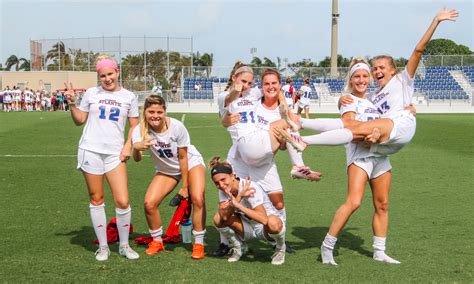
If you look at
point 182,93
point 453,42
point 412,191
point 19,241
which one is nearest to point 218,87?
point 182,93

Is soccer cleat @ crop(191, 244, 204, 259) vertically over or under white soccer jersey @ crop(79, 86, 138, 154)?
under

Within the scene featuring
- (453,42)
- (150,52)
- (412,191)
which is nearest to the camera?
(412,191)

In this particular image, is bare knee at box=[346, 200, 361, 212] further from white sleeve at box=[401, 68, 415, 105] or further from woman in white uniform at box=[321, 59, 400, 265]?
white sleeve at box=[401, 68, 415, 105]

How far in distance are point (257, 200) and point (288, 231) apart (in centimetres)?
157

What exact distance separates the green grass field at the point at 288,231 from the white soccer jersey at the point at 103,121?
1.17m

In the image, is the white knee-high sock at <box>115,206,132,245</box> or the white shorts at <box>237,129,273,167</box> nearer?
the white shorts at <box>237,129,273,167</box>

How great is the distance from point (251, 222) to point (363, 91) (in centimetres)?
181

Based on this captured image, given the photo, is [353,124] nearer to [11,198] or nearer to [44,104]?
[11,198]

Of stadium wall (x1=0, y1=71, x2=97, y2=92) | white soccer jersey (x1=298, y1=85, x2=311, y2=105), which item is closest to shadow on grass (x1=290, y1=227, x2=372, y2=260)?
white soccer jersey (x1=298, y1=85, x2=311, y2=105)

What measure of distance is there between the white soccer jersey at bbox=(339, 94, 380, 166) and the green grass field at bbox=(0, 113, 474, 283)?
1.10m

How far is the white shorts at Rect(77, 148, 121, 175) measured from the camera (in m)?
6.01

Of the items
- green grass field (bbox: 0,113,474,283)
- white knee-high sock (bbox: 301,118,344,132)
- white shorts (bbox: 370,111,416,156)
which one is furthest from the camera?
white knee-high sock (bbox: 301,118,344,132)

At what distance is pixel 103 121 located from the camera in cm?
608

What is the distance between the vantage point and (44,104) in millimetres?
44000
